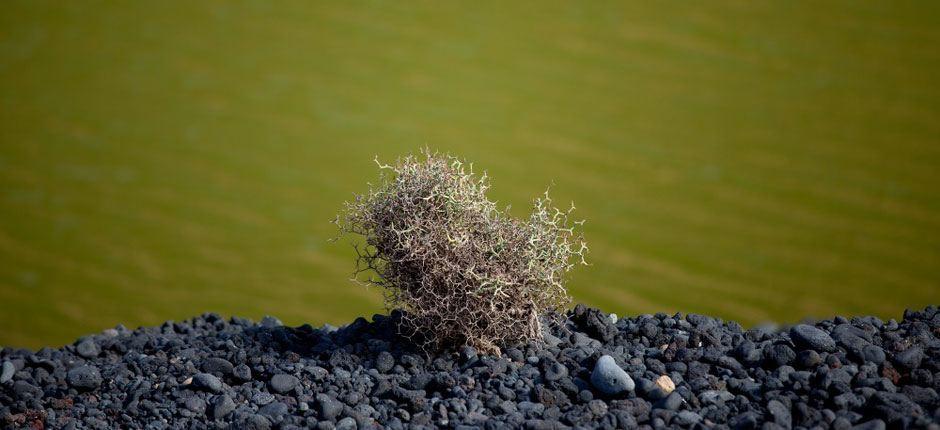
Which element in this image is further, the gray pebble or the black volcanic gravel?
the gray pebble

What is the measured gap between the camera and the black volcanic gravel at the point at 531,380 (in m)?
4.44

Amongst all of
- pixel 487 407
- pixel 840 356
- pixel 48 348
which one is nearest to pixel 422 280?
pixel 487 407

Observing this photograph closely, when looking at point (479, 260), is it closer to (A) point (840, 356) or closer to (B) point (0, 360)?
(A) point (840, 356)

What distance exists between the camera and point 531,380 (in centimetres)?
477

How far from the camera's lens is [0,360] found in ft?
19.7

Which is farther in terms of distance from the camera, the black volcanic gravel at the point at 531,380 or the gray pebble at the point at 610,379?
the gray pebble at the point at 610,379

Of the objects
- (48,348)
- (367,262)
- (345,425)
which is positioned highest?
(367,262)

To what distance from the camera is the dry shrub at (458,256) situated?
4.91m

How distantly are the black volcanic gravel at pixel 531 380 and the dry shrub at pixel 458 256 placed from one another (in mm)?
163

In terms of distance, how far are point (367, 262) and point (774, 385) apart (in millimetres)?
2023

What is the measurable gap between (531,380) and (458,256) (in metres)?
0.67

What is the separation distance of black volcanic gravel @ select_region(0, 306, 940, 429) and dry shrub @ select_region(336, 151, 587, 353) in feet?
0.54

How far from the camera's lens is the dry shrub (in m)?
4.91

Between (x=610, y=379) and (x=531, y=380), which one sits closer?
(x=610, y=379)
